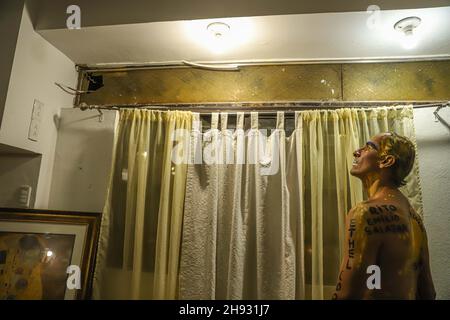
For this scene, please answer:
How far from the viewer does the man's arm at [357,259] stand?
34.1 inches

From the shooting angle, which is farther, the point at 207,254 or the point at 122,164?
the point at 122,164

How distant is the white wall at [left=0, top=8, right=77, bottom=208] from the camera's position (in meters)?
1.30

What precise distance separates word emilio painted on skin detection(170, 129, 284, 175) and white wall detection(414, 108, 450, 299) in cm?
75

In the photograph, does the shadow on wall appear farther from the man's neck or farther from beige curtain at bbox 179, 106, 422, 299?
the man's neck

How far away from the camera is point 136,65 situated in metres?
1.68

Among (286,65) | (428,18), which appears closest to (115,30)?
(286,65)

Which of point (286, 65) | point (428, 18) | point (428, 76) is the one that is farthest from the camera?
point (286, 65)

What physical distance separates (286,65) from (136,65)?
0.94 m

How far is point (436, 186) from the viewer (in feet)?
4.41

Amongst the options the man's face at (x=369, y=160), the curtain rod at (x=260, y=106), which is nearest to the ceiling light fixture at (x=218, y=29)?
the curtain rod at (x=260, y=106)

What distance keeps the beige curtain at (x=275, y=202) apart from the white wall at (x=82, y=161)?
541 millimetres

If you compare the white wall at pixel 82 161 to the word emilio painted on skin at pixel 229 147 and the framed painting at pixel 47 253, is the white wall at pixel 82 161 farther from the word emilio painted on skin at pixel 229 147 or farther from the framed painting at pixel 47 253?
the word emilio painted on skin at pixel 229 147

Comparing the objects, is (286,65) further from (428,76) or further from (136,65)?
(136,65)
